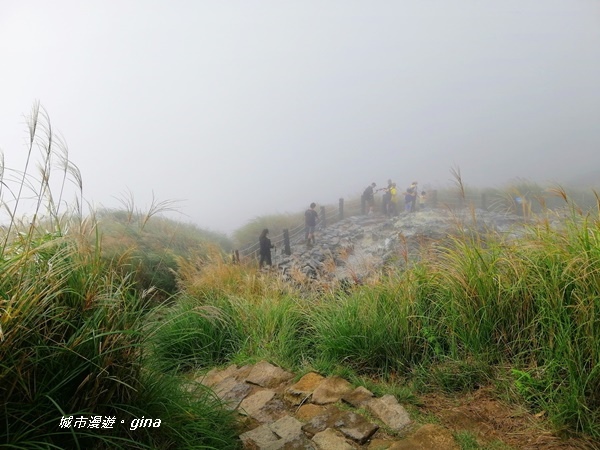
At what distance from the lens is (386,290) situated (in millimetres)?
2889

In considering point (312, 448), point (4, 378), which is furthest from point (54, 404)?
point (312, 448)

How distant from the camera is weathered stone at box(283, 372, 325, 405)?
223 centimetres

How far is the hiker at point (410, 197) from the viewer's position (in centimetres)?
394

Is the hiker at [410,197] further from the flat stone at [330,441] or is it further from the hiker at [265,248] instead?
the flat stone at [330,441]

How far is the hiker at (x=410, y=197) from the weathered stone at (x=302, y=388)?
6.77 ft

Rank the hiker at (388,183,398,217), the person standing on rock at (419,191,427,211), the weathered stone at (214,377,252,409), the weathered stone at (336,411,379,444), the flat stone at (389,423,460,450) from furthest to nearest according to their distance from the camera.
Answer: the hiker at (388,183,398,217)
the person standing on rock at (419,191,427,211)
the weathered stone at (214,377,252,409)
the weathered stone at (336,411,379,444)
the flat stone at (389,423,460,450)

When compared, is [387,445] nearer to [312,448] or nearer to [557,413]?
[312,448]

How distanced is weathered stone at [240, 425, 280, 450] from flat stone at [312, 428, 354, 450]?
18 centimetres

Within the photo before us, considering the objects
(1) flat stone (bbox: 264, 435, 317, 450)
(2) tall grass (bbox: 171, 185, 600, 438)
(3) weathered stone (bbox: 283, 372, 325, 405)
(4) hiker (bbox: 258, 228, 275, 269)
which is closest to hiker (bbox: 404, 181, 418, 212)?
(2) tall grass (bbox: 171, 185, 600, 438)

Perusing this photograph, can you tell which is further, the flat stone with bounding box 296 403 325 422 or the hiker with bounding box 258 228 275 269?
the hiker with bounding box 258 228 275 269

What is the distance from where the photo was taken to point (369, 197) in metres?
4.23

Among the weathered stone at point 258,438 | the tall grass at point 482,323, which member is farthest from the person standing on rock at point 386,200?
the weathered stone at point 258,438

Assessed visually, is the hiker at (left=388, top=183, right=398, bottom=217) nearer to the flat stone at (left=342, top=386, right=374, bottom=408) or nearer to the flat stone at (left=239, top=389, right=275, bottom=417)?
the flat stone at (left=342, top=386, right=374, bottom=408)

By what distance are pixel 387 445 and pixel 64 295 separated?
4.60 ft
